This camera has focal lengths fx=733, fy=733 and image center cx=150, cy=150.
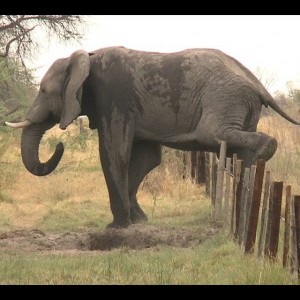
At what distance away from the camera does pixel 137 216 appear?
36.3 feet

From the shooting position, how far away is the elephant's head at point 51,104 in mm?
10211

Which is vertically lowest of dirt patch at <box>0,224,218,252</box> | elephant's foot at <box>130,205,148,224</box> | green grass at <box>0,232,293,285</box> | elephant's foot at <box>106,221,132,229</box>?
green grass at <box>0,232,293,285</box>

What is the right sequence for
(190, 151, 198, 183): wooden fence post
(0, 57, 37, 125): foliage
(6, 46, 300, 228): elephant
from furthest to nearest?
(0, 57, 37, 125): foliage, (190, 151, 198, 183): wooden fence post, (6, 46, 300, 228): elephant

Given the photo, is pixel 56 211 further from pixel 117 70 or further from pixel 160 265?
pixel 160 265

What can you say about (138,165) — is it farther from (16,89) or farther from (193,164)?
(16,89)

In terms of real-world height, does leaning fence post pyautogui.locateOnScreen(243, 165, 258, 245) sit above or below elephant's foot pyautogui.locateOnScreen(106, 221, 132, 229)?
above

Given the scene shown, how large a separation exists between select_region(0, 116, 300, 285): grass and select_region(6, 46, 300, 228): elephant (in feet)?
4.03

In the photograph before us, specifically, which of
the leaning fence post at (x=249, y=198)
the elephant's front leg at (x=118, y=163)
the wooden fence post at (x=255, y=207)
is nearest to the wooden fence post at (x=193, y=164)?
the elephant's front leg at (x=118, y=163)

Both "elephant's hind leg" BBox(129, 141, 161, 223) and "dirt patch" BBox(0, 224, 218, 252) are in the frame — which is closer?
"dirt patch" BBox(0, 224, 218, 252)

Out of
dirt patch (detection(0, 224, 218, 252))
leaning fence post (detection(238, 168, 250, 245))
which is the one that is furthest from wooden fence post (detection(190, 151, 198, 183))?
leaning fence post (detection(238, 168, 250, 245))

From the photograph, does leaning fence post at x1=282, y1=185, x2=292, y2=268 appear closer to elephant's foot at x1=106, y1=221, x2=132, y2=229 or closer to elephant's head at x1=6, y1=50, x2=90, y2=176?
elephant's foot at x1=106, y1=221, x2=132, y2=229

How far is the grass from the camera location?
6672mm

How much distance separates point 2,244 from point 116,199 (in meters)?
1.83

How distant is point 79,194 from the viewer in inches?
586
